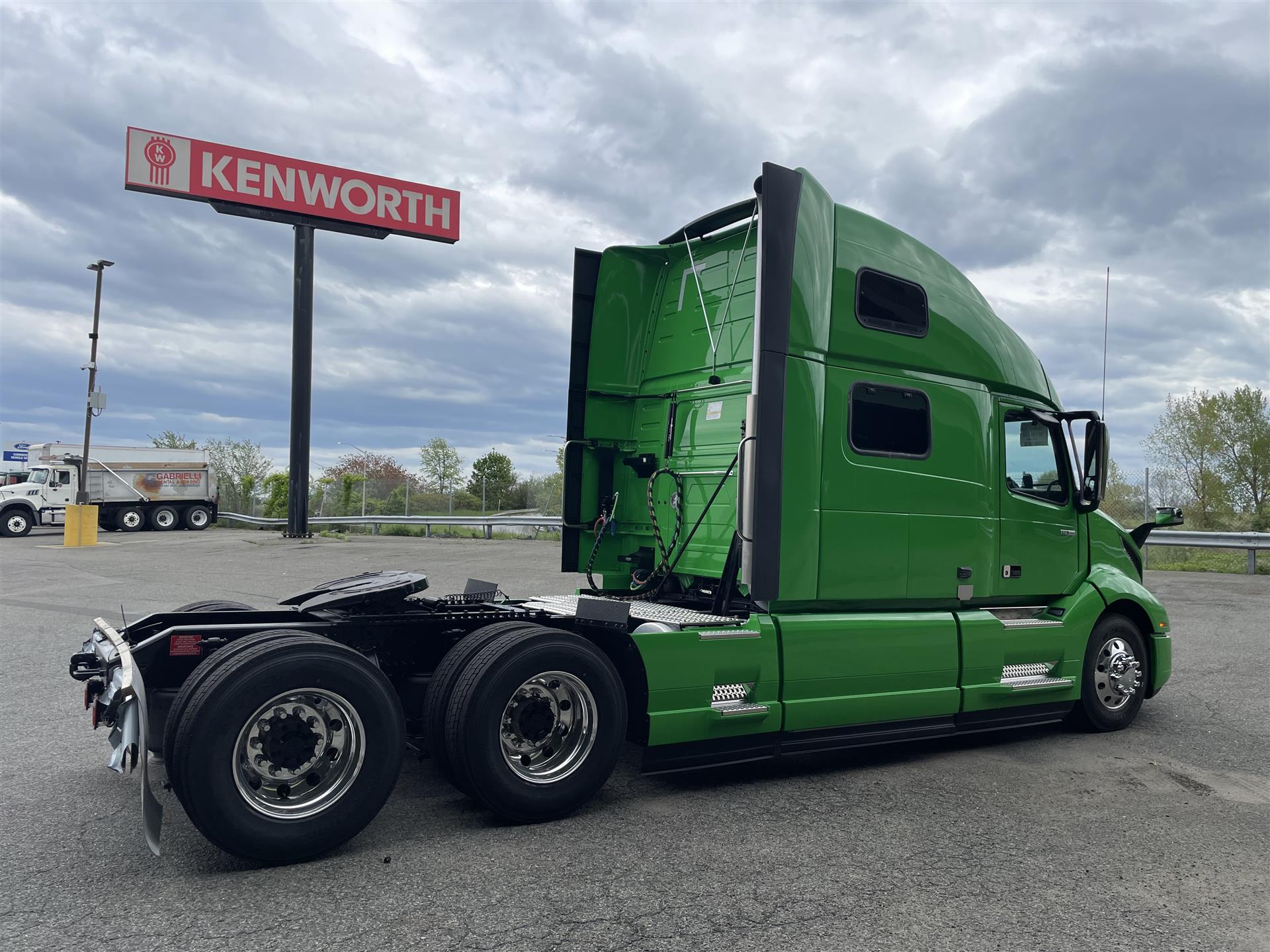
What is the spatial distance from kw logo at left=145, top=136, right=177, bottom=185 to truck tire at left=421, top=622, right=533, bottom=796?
83.5 feet

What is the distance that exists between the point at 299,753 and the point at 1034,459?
5372mm

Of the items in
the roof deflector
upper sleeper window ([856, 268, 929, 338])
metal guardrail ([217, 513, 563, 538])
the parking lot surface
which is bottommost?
the parking lot surface

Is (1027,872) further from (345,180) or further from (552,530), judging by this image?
(345,180)

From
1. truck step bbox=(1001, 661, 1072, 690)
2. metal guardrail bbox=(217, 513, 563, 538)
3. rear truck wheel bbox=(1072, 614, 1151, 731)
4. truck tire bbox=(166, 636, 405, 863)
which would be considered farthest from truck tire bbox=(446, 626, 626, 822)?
metal guardrail bbox=(217, 513, 563, 538)

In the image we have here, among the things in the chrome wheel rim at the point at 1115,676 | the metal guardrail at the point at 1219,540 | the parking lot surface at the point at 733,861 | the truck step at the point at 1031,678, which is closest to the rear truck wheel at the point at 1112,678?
the chrome wheel rim at the point at 1115,676

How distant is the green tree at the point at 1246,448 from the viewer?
85.1ft

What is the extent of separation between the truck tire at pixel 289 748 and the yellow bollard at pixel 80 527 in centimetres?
2606

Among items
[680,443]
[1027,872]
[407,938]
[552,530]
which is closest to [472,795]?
[407,938]

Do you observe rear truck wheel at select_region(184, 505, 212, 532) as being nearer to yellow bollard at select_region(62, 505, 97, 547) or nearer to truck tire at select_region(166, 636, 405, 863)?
yellow bollard at select_region(62, 505, 97, 547)

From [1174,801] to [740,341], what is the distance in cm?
362

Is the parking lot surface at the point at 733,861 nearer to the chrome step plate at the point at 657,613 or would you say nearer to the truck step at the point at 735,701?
the truck step at the point at 735,701

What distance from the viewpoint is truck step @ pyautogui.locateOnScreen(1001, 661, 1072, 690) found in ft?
20.2

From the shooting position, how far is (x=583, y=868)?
3.77 meters

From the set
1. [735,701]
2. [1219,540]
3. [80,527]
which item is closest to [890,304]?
[735,701]
